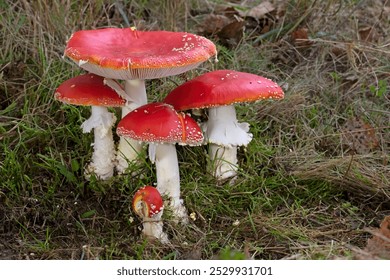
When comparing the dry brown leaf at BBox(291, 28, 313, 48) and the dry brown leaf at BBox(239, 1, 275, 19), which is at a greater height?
the dry brown leaf at BBox(239, 1, 275, 19)

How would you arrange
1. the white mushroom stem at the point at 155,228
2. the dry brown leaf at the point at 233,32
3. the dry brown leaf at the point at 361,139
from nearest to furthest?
the white mushroom stem at the point at 155,228, the dry brown leaf at the point at 361,139, the dry brown leaf at the point at 233,32

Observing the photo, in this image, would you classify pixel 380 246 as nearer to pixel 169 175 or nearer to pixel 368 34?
pixel 169 175

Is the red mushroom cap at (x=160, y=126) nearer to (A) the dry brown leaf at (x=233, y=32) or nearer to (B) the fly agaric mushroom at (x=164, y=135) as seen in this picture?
(B) the fly agaric mushroom at (x=164, y=135)

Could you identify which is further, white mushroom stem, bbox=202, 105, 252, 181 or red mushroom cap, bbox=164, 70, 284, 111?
→ white mushroom stem, bbox=202, 105, 252, 181

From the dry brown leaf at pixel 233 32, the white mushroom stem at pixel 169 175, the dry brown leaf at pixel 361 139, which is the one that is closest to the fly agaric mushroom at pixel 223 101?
the white mushroom stem at pixel 169 175

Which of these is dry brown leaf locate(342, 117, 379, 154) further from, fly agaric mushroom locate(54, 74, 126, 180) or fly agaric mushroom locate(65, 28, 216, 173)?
fly agaric mushroom locate(54, 74, 126, 180)

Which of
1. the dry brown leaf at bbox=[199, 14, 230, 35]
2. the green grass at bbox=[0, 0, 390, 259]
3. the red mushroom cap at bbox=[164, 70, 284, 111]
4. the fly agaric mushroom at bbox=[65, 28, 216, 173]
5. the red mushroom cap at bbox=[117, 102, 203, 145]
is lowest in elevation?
the green grass at bbox=[0, 0, 390, 259]

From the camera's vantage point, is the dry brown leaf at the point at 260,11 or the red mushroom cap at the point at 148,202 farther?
the dry brown leaf at the point at 260,11

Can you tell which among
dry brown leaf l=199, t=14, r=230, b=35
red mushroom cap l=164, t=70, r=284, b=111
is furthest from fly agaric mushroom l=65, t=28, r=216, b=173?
dry brown leaf l=199, t=14, r=230, b=35

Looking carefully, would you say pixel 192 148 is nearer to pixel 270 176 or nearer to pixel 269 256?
pixel 270 176
